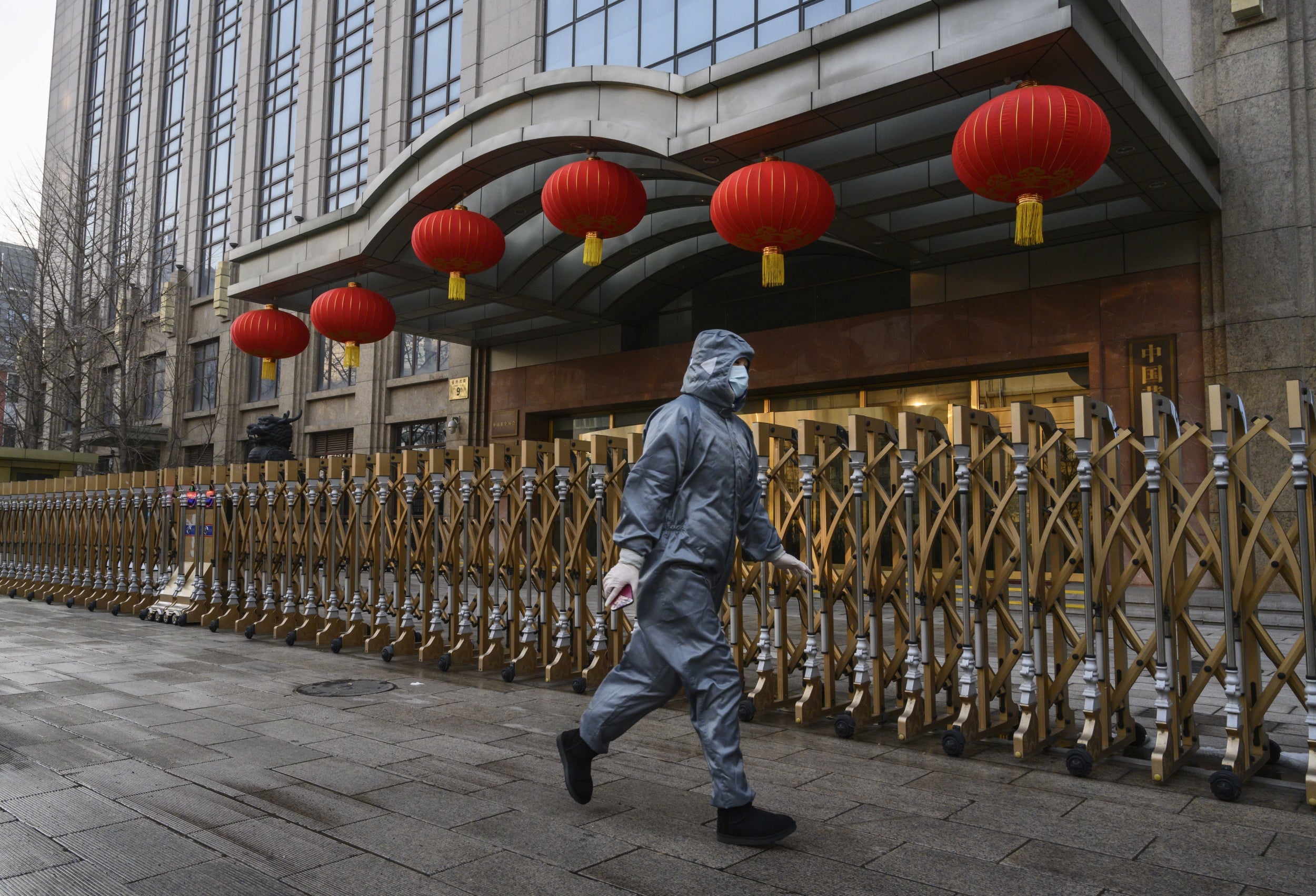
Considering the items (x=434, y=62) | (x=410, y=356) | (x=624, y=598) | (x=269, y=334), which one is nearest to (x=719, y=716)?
(x=624, y=598)

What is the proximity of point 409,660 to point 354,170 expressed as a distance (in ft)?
53.0

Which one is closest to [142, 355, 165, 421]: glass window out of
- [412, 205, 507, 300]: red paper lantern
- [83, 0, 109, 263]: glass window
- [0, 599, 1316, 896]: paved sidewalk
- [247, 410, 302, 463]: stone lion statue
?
[83, 0, 109, 263]: glass window

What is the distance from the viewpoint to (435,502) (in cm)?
734

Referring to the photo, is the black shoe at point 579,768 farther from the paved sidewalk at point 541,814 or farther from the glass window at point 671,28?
the glass window at point 671,28

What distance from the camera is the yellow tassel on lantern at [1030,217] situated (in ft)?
22.5

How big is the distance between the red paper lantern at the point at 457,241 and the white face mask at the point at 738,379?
23.2 feet

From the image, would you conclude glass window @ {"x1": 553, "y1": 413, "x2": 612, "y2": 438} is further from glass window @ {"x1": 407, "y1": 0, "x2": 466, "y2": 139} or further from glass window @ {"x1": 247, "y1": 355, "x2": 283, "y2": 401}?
glass window @ {"x1": 247, "y1": 355, "x2": 283, "y2": 401}

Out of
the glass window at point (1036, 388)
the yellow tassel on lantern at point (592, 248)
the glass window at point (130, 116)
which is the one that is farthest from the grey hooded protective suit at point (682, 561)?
the glass window at point (130, 116)

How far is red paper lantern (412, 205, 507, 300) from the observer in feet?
32.8

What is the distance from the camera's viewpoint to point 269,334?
512 inches

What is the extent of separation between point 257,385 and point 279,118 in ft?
23.0

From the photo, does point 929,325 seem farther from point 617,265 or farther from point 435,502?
point 435,502

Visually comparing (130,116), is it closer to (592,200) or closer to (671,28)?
(671,28)

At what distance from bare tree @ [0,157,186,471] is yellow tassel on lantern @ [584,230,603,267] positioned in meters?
17.0
